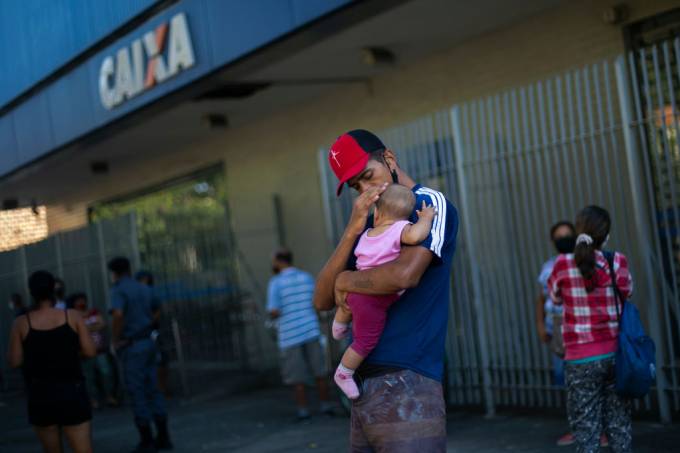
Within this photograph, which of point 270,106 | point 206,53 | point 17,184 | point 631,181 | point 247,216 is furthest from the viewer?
point 17,184

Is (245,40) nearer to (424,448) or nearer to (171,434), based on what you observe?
(171,434)

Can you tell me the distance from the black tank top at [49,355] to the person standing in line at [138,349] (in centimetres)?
220

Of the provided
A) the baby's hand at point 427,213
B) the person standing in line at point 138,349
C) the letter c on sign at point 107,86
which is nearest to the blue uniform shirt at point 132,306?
the person standing in line at point 138,349

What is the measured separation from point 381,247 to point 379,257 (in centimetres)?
4

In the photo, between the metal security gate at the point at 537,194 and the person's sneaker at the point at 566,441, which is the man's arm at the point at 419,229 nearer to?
the metal security gate at the point at 537,194

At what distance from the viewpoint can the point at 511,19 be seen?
10.2 meters

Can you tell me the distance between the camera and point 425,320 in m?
3.69

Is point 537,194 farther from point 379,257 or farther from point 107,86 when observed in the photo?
point 107,86

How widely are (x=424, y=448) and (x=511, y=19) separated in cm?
731

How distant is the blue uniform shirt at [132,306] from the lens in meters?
9.24

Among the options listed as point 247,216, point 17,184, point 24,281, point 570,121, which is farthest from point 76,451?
point 17,184

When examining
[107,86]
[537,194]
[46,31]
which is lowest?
[537,194]

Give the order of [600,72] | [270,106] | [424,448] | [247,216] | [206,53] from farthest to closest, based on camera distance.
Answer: [247,216] → [270,106] → [206,53] → [600,72] → [424,448]

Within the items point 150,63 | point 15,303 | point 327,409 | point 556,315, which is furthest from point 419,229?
point 15,303
